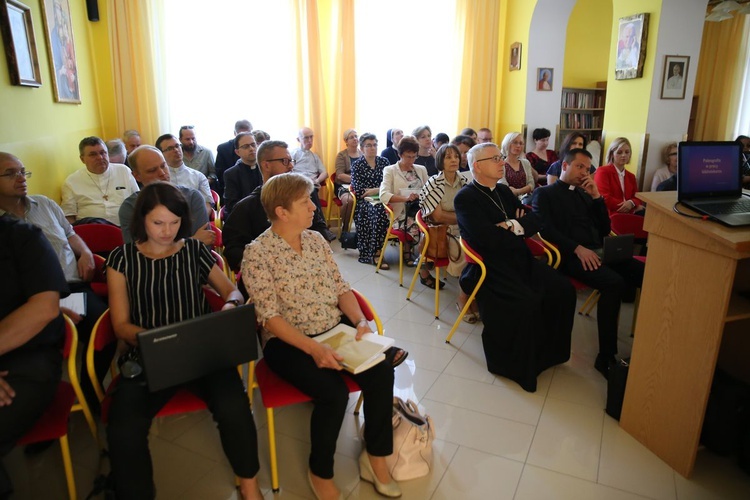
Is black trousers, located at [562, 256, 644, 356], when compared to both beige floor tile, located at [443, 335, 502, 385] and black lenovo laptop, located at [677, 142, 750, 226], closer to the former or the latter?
beige floor tile, located at [443, 335, 502, 385]

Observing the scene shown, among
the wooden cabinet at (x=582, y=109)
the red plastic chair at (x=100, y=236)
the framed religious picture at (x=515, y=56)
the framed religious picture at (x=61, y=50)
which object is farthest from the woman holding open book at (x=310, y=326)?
the wooden cabinet at (x=582, y=109)

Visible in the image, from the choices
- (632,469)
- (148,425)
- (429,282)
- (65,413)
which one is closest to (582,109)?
(429,282)

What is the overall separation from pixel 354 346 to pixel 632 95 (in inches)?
188

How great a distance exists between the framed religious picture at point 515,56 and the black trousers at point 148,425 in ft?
19.8

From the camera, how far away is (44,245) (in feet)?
5.64

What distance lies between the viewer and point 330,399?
1.76m

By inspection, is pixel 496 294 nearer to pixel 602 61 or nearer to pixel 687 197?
pixel 687 197

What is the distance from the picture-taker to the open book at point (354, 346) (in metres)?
1.76

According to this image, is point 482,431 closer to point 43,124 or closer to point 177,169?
point 177,169

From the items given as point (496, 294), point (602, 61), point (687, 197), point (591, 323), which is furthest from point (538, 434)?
point (602, 61)

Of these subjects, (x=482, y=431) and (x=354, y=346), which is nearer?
(x=354, y=346)

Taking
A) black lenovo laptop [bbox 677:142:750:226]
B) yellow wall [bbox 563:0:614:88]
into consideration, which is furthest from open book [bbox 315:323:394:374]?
yellow wall [bbox 563:0:614:88]

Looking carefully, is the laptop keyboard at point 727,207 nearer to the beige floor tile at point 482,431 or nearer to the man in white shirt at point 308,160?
the beige floor tile at point 482,431

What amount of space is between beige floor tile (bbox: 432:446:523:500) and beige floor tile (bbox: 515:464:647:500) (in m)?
0.04
